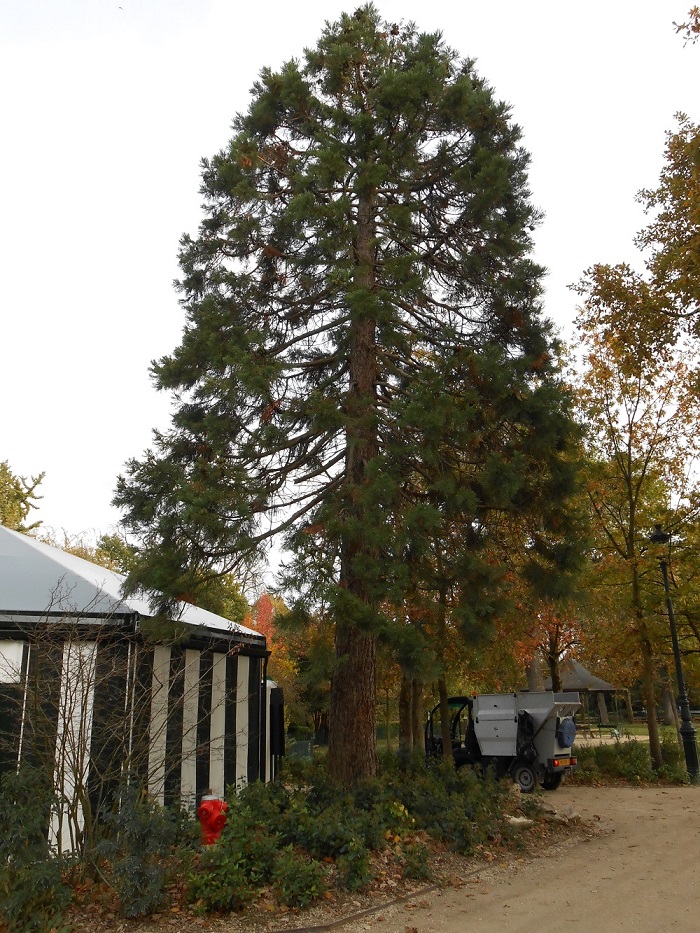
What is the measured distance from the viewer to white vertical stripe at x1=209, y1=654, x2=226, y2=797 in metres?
9.99

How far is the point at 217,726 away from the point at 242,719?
770 millimetres

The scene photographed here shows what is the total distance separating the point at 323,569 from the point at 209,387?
325 centimetres

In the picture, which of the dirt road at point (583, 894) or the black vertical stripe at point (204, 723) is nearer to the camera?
the dirt road at point (583, 894)

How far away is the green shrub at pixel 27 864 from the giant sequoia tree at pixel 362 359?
2973 mm

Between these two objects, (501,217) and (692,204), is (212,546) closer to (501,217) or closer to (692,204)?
(501,217)

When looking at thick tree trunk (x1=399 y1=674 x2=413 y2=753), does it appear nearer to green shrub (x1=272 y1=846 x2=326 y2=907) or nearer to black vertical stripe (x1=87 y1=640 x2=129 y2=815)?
black vertical stripe (x1=87 y1=640 x2=129 y2=815)

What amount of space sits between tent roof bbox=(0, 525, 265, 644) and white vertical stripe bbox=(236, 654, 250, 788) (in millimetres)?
691

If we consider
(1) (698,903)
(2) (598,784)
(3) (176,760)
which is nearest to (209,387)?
(3) (176,760)

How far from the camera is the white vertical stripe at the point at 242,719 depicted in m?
10.9

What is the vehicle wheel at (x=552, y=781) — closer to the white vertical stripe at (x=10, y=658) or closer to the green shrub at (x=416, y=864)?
the green shrub at (x=416, y=864)

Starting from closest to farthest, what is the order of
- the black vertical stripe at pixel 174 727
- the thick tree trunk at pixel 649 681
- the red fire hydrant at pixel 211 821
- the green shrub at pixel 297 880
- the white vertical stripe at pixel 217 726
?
the green shrub at pixel 297 880
the red fire hydrant at pixel 211 821
the black vertical stripe at pixel 174 727
the white vertical stripe at pixel 217 726
the thick tree trunk at pixel 649 681

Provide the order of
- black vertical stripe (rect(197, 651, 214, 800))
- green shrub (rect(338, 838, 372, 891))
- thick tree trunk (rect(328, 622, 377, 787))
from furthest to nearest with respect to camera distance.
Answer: black vertical stripe (rect(197, 651, 214, 800))
thick tree trunk (rect(328, 622, 377, 787))
green shrub (rect(338, 838, 372, 891))

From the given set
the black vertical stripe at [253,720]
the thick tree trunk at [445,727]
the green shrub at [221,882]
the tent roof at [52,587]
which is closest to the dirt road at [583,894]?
the green shrub at [221,882]

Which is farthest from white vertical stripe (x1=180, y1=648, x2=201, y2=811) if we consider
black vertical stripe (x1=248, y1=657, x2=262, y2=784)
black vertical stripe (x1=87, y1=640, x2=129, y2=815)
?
black vertical stripe (x1=248, y1=657, x2=262, y2=784)
